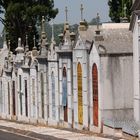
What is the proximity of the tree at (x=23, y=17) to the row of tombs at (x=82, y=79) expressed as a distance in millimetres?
17516

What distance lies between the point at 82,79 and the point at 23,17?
30910mm

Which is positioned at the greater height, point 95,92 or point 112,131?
point 95,92

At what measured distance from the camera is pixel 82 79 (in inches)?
1319

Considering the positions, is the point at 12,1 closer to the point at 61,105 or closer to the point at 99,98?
the point at 61,105

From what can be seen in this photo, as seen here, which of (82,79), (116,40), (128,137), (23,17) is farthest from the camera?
(23,17)

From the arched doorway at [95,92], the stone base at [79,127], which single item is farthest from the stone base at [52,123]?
the arched doorway at [95,92]

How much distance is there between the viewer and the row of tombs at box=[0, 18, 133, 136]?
101 ft

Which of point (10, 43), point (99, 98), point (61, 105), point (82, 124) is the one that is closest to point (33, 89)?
point (61, 105)

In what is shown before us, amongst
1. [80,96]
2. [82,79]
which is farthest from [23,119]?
[82,79]

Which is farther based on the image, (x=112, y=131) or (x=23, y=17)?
(x=23, y=17)

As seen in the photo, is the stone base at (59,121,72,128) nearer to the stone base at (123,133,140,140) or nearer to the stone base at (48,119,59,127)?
the stone base at (48,119,59,127)

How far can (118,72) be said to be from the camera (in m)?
30.7

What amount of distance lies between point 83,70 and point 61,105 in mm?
4870

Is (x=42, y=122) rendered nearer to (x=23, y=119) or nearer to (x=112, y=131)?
(x=23, y=119)
